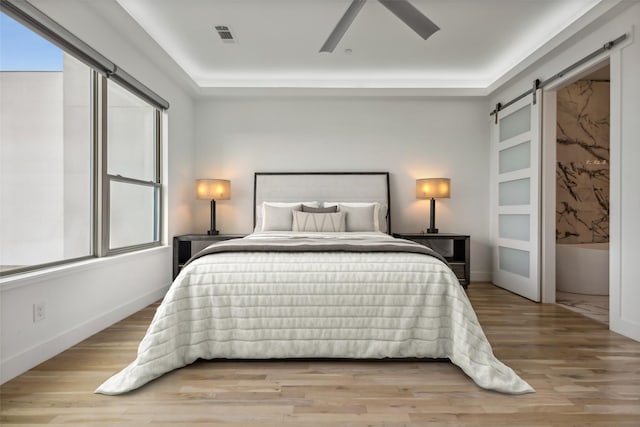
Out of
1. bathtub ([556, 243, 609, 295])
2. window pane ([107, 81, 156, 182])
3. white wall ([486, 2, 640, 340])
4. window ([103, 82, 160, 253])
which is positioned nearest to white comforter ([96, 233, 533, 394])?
window ([103, 82, 160, 253])

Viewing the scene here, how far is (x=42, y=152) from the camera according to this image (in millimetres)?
2391

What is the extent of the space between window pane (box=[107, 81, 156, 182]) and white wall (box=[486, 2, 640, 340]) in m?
4.02

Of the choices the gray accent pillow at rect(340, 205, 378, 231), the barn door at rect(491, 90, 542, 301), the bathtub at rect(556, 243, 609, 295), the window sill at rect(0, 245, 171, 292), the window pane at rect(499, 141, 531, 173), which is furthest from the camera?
the gray accent pillow at rect(340, 205, 378, 231)

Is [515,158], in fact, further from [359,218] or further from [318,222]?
[318,222]

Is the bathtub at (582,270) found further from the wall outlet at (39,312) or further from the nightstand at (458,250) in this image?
the wall outlet at (39,312)

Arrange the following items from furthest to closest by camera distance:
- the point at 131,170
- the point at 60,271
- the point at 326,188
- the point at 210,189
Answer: the point at 326,188, the point at 210,189, the point at 131,170, the point at 60,271

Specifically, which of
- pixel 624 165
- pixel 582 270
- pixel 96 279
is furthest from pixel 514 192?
pixel 96 279

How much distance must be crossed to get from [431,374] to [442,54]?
336 centimetres

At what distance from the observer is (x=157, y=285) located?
12.2 ft

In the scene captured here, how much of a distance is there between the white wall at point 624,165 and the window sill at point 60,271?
154 inches

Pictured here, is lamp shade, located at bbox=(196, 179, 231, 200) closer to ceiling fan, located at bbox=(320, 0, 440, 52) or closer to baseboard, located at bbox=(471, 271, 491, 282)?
ceiling fan, located at bbox=(320, 0, 440, 52)

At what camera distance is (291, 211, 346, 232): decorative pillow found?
3.94 m

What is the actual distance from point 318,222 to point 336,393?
2300mm

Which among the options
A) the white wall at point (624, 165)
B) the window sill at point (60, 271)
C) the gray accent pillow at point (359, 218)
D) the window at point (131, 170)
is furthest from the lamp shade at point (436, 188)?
the window sill at point (60, 271)
